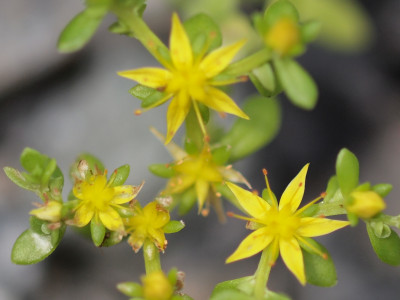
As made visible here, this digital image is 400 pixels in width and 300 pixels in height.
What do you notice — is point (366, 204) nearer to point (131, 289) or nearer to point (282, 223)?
point (282, 223)

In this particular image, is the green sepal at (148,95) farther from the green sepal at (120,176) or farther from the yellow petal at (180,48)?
the green sepal at (120,176)

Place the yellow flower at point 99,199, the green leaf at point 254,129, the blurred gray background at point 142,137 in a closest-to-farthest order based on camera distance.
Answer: the yellow flower at point 99,199, the green leaf at point 254,129, the blurred gray background at point 142,137

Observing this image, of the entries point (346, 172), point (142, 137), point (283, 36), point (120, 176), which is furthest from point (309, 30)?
point (142, 137)

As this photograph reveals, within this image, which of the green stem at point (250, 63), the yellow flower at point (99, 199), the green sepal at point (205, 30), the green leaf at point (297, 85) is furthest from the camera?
the green sepal at point (205, 30)

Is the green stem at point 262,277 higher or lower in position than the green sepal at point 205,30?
lower

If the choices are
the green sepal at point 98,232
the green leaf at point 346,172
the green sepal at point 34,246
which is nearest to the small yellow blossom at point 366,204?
the green leaf at point 346,172

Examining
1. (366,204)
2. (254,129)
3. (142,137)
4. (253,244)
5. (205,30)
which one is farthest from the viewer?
(142,137)

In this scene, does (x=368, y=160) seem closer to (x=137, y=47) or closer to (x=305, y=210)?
(x=137, y=47)
